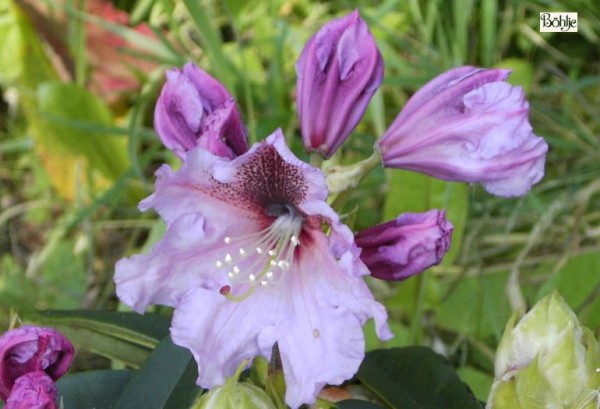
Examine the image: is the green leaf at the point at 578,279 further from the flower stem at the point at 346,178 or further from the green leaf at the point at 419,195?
the flower stem at the point at 346,178

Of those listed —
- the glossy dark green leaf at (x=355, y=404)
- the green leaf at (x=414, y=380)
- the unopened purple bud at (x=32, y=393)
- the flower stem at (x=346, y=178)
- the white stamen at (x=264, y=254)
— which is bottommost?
the green leaf at (x=414, y=380)

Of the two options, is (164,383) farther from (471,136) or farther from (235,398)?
(471,136)

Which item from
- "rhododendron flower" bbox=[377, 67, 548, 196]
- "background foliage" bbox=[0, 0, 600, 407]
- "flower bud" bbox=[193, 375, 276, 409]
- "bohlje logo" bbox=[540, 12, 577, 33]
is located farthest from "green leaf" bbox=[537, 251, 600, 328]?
"flower bud" bbox=[193, 375, 276, 409]

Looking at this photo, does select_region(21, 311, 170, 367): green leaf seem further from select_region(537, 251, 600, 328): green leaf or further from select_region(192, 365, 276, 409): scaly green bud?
select_region(537, 251, 600, 328): green leaf

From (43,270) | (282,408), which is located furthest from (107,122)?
(282,408)

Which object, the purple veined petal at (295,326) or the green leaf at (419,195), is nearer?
the purple veined petal at (295,326)

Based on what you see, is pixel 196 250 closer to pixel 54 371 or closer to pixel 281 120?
pixel 54 371

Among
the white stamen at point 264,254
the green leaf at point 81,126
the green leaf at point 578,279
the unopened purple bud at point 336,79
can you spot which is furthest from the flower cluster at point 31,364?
the green leaf at point 81,126

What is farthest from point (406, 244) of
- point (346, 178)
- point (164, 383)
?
point (164, 383)

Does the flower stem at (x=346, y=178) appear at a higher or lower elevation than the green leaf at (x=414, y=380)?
higher
